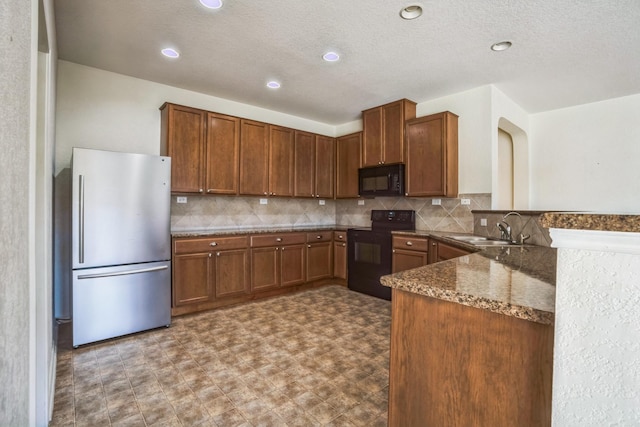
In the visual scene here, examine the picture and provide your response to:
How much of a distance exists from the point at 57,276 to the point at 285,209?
280cm

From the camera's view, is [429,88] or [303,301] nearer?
[429,88]

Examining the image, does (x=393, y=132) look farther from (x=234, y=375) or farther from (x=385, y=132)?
(x=234, y=375)

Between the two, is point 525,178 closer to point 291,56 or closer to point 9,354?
point 291,56

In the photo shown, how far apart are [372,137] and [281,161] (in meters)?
1.35

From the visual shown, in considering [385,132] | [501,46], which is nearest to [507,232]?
[501,46]

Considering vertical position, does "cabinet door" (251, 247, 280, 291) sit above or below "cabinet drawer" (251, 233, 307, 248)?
below

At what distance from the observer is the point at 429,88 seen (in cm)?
349

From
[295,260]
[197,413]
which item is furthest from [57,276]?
[295,260]

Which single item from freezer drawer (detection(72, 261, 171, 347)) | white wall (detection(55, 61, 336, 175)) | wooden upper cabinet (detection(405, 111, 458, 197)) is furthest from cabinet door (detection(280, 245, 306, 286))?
white wall (detection(55, 61, 336, 175))

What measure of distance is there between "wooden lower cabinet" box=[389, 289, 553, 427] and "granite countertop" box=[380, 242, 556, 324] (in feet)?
0.18

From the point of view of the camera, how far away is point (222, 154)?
3643 mm

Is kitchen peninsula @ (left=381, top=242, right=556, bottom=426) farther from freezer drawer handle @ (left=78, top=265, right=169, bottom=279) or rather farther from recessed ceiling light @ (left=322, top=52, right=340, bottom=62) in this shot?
freezer drawer handle @ (left=78, top=265, right=169, bottom=279)

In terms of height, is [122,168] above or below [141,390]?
above

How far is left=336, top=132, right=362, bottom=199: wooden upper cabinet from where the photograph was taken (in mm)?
4602
